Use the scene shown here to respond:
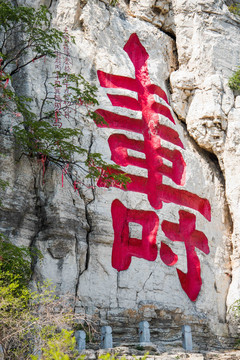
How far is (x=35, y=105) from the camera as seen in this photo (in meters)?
7.69

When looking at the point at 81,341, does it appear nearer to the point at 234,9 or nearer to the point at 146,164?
the point at 146,164

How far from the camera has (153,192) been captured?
26.0 feet

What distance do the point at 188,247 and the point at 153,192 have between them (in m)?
1.05

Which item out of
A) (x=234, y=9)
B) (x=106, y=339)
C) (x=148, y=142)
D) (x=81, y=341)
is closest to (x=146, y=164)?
(x=148, y=142)

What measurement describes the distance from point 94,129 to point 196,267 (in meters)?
2.77

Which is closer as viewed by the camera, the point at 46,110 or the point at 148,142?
the point at 46,110

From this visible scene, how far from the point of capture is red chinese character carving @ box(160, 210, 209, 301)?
25.1 feet

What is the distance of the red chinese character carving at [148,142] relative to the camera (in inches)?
312

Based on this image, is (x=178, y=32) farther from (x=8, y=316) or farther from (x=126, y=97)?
(x=8, y=316)

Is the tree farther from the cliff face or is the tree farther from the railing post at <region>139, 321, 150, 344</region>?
the railing post at <region>139, 321, 150, 344</region>

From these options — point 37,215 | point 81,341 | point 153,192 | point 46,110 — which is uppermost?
point 46,110

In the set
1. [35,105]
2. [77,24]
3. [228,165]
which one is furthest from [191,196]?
[77,24]

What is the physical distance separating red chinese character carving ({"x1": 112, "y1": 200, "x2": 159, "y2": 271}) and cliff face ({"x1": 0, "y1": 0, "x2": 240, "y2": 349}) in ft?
0.06

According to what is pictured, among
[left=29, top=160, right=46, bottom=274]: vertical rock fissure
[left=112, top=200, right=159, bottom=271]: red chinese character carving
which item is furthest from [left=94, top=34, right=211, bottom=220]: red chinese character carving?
[left=29, top=160, right=46, bottom=274]: vertical rock fissure
